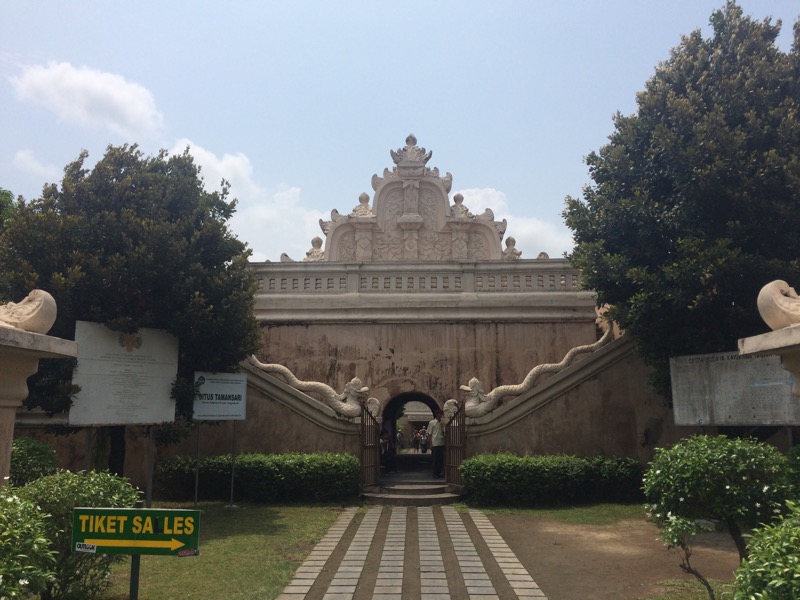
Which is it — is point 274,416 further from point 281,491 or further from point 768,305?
point 768,305

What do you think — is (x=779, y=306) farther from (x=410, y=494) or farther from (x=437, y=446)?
(x=437, y=446)

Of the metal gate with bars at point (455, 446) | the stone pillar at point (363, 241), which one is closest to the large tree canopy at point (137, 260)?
the metal gate with bars at point (455, 446)

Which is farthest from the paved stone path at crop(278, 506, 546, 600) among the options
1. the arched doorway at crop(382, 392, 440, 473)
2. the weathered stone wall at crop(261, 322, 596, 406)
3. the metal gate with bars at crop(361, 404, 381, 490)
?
the arched doorway at crop(382, 392, 440, 473)

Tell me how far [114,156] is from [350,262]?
7.31 m

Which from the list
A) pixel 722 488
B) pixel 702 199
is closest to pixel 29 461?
pixel 722 488

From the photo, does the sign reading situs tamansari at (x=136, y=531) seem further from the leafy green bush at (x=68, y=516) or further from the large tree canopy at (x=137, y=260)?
the large tree canopy at (x=137, y=260)

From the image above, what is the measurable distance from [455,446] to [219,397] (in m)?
4.86

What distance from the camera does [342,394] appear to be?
44.8 feet

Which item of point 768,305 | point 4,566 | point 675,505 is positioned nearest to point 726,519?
point 675,505

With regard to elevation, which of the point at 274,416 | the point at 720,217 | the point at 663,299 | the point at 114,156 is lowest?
the point at 274,416

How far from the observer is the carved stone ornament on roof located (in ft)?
59.4

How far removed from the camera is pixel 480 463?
1141 centimetres

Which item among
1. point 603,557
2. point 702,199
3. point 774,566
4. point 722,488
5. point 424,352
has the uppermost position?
point 702,199

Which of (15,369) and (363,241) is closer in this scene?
(15,369)
